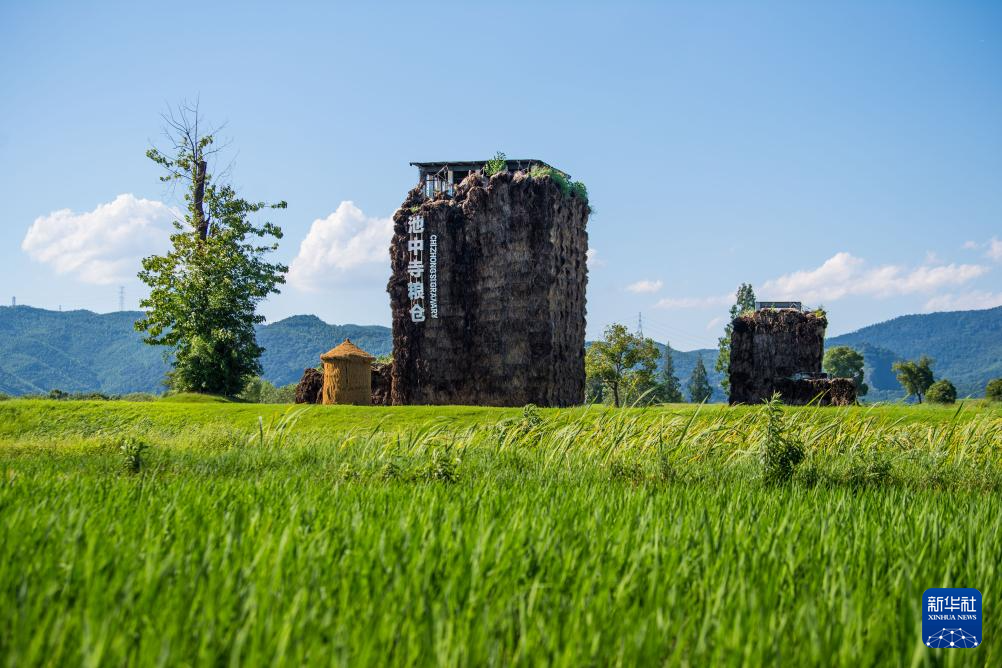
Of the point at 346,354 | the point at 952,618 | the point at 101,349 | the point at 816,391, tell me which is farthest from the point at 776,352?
the point at 101,349

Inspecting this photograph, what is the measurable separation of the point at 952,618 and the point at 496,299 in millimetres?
19484

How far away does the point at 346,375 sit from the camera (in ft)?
→ 70.2

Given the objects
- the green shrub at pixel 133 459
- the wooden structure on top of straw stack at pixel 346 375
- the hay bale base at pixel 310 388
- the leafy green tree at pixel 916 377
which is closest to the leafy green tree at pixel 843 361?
the leafy green tree at pixel 916 377

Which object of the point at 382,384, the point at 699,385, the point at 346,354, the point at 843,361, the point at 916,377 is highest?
the point at 843,361

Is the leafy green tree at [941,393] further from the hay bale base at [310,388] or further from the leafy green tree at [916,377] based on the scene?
the hay bale base at [310,388]

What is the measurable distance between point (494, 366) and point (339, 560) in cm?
1892

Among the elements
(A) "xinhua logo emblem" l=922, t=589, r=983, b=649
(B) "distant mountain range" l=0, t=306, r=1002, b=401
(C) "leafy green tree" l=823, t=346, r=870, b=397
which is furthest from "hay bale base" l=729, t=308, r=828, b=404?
(B) "distant mountain range" l=0, t=306, r=1002, b=401

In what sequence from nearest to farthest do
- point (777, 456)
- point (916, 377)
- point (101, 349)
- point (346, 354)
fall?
1. point (777, 456)
2. point (346, 354)
3. point (916, 377)
4. point (101, 349)

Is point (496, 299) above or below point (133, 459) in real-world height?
above

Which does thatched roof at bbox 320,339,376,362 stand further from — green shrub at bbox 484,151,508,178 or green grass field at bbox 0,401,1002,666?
green grass field at bbox 0,401,1002,666

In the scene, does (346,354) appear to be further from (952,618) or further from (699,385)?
(699,385)

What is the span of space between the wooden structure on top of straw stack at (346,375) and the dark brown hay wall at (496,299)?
2024 mm

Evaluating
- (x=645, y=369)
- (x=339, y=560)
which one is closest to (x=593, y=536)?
(x=339, y=560)

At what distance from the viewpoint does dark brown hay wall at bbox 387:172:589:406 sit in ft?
70.2
